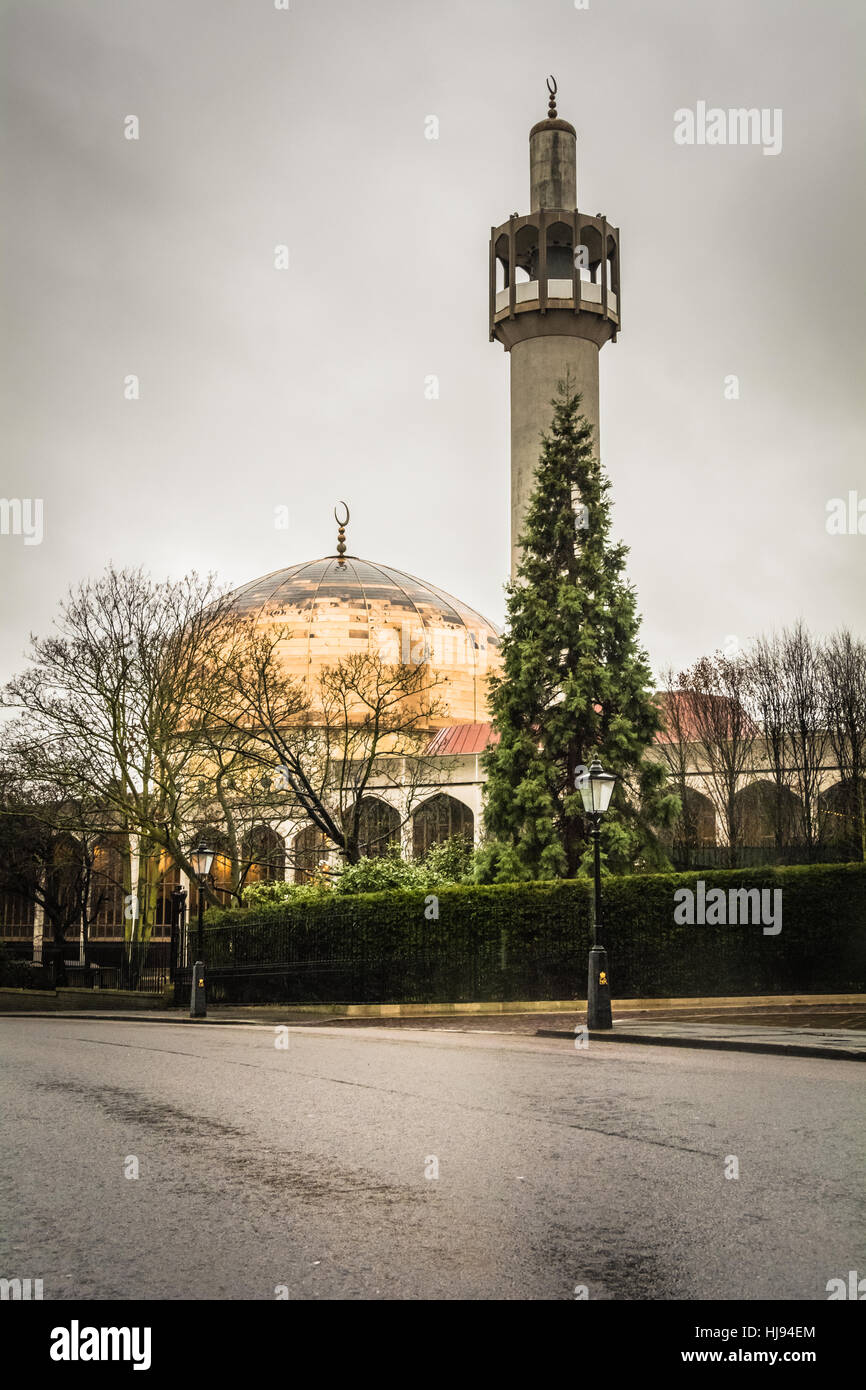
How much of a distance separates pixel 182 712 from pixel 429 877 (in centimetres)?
832

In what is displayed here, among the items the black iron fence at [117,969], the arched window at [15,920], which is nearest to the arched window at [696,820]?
the black iron fence at [117,969]

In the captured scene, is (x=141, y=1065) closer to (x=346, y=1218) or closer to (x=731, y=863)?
(x=346, y=1218)

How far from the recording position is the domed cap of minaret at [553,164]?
46.8 metres

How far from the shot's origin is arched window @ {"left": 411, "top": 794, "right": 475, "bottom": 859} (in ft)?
176

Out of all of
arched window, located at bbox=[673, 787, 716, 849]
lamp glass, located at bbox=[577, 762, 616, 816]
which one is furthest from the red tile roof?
lamp glass, located at bbox=[577, 762, 616, 816]

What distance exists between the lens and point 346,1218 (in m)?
6.32

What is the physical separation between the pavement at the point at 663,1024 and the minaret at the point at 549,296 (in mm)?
21606

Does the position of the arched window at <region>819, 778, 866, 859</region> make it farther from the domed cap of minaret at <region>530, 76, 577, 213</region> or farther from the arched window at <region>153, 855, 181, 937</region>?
the arched window at <region>153, 855, 181, 937</region>

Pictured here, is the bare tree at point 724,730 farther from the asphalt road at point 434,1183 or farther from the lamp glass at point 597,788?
the asphalt road at point 434,1183

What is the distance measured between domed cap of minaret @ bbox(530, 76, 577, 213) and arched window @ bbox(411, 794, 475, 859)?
21.9 meters

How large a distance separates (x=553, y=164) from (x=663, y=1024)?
1373 inches

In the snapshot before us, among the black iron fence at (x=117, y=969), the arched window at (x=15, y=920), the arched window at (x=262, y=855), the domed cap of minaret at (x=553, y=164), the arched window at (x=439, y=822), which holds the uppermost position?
the domed cap of minaret at (x=553, y=164)

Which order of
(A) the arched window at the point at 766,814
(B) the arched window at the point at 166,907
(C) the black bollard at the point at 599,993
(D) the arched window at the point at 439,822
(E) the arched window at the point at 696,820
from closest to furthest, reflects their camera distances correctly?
1. (C) the black bollard at the point at 599,993
2. (A) the arched window at the point at 766,814
3. (E) the arched window at the point at 696,820
4. (D) the arched window at the point at 439,822
5. (B) the arched window at the point at 166,907
